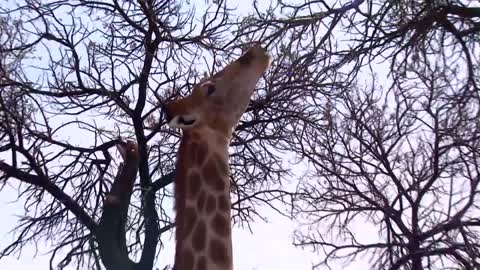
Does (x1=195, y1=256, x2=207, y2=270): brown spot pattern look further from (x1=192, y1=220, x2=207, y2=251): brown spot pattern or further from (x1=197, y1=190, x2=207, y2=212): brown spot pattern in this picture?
(x1=197, y1=190, x2=207, y2=212): brown spot pattern

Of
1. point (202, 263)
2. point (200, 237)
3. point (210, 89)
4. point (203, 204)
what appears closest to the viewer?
point (202, 263)

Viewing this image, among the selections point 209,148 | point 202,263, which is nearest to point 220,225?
point 202,263

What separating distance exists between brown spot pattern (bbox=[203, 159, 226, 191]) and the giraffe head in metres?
0.26

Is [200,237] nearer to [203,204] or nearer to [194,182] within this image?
[203,204]

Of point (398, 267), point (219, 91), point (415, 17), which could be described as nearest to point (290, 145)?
point (398, 267)

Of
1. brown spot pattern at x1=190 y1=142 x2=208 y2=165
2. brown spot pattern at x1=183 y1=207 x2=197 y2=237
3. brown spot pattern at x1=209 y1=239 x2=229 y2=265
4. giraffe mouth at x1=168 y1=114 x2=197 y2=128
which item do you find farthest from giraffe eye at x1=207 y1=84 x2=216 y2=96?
brown spot pattern at x1=209 y1=239 x2=229 y2=265

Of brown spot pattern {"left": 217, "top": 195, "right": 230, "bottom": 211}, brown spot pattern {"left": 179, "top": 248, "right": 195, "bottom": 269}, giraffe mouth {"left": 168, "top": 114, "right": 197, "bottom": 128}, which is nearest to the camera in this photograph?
brown spot pattern {"left": 179, "top": 248, "right": 195, "bottom": 269}

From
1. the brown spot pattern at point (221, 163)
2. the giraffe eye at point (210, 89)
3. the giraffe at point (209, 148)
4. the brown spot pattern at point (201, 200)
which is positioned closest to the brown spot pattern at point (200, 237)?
the giraffe at point (209, 148)

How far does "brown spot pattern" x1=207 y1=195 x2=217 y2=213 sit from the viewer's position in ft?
17.7

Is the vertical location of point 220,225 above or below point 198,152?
below

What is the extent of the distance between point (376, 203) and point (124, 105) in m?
3.07

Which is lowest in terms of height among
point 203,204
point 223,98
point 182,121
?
point 203,204

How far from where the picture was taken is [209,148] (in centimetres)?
547

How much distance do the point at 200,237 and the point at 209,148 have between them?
2.06ft
